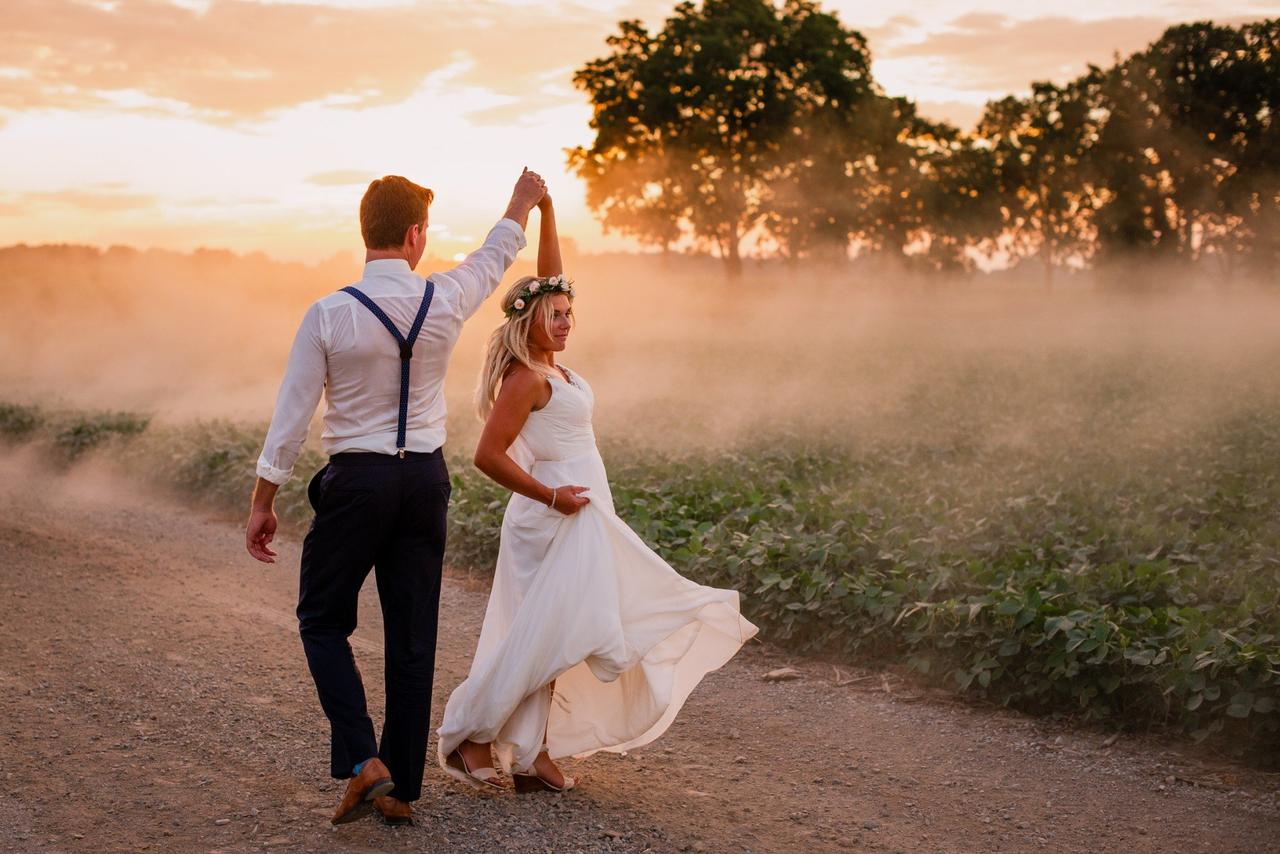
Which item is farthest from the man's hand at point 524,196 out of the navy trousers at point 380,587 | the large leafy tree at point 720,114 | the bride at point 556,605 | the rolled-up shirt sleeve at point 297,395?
the large leafy tree at point 720,114

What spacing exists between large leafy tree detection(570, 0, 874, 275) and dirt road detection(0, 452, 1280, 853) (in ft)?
107

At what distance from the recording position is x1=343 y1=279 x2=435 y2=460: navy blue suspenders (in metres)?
4.31

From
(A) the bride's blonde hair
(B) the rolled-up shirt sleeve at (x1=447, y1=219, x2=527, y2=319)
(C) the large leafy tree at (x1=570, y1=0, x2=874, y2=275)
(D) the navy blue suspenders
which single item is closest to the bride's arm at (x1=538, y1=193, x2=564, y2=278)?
(A) the bride's blonde hair

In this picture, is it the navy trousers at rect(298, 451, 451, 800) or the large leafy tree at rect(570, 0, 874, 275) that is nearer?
the navy trousers at rect(298, 451, 451, 800)

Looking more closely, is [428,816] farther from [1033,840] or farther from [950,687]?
[950,687]

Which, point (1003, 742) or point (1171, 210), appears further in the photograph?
point (1171, 210)

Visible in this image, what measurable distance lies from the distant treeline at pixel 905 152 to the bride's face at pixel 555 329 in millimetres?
34324

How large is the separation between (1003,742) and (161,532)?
912 cm

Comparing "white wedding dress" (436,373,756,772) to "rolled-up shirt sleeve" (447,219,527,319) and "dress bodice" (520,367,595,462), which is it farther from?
"rolled-up shirt sleeve" (447,219,527,319)

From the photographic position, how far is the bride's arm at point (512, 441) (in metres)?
4.78

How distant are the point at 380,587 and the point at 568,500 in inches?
31.4

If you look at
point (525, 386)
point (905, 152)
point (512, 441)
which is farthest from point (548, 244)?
point (905, 152)

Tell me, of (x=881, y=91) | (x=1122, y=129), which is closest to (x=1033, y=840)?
(x=881, y=91)

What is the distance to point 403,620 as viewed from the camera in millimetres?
4613
